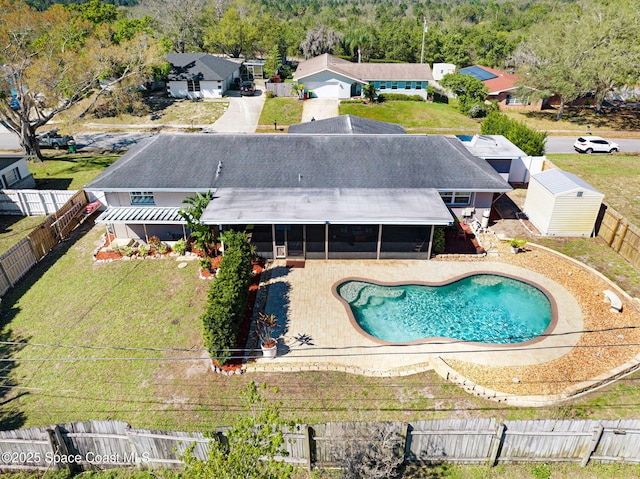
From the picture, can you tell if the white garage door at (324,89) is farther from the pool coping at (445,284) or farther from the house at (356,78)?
the pool coping at (445,284)

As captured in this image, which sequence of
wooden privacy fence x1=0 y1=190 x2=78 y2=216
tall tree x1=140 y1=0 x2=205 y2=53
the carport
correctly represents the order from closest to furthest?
the carport → wooden privacy fence x1=0 y1=190 x2=78 y2=216 → tall tree x1=140 y1=0 x2=205 y2=53

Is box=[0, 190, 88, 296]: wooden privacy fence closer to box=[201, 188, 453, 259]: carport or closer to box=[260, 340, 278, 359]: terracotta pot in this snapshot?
box=[201, 188, 453, 259]: carport

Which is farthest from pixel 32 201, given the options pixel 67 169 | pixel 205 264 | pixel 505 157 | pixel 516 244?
pixel 505 157

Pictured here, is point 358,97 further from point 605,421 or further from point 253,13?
point 605,421

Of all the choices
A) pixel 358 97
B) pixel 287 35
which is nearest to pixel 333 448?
pixel 358 97

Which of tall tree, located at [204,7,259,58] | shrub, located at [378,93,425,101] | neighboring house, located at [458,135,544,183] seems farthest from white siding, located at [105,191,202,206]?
tall tree, located at [204,7,259,58]

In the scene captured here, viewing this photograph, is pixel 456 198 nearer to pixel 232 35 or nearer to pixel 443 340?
pixel 443 340
